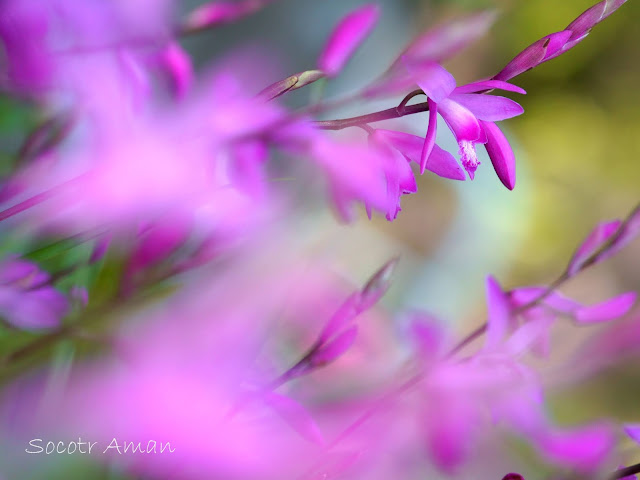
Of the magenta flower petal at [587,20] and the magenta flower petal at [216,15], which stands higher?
the magenta flower petal at [216,15]

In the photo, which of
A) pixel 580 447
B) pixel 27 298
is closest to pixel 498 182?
pixel 580 447

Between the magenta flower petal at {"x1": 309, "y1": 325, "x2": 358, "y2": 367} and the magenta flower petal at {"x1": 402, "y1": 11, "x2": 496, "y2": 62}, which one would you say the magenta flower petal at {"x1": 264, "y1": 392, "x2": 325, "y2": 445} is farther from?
the magenta flower petal at {"x1": 402, "y1": 11, "x2": 496, "y2": 62}

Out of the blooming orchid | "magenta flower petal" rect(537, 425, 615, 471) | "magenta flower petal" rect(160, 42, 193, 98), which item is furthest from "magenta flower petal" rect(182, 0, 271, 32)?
"magenta flower petal" rect(537, 425, 615, 471)

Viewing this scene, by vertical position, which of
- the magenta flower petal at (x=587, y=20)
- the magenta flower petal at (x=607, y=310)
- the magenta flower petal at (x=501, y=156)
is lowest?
the magenta flower petal at (x=607, y=310)

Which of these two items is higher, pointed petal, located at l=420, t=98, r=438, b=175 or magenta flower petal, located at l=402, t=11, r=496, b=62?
magenta flower petal, located at l=402, t=11, r=496, b=62

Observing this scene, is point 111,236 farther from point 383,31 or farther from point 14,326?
point 383,31

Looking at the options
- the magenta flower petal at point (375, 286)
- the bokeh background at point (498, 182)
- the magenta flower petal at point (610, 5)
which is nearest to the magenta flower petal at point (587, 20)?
the magenta flower petal at point (610, 5)

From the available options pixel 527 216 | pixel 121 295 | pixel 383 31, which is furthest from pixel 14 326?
pixel 527 216

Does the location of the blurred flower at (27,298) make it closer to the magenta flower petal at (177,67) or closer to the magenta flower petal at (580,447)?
the magenta flower petal at (177,67)

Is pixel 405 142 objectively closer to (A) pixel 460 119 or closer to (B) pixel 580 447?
(A) pixel 460 119
